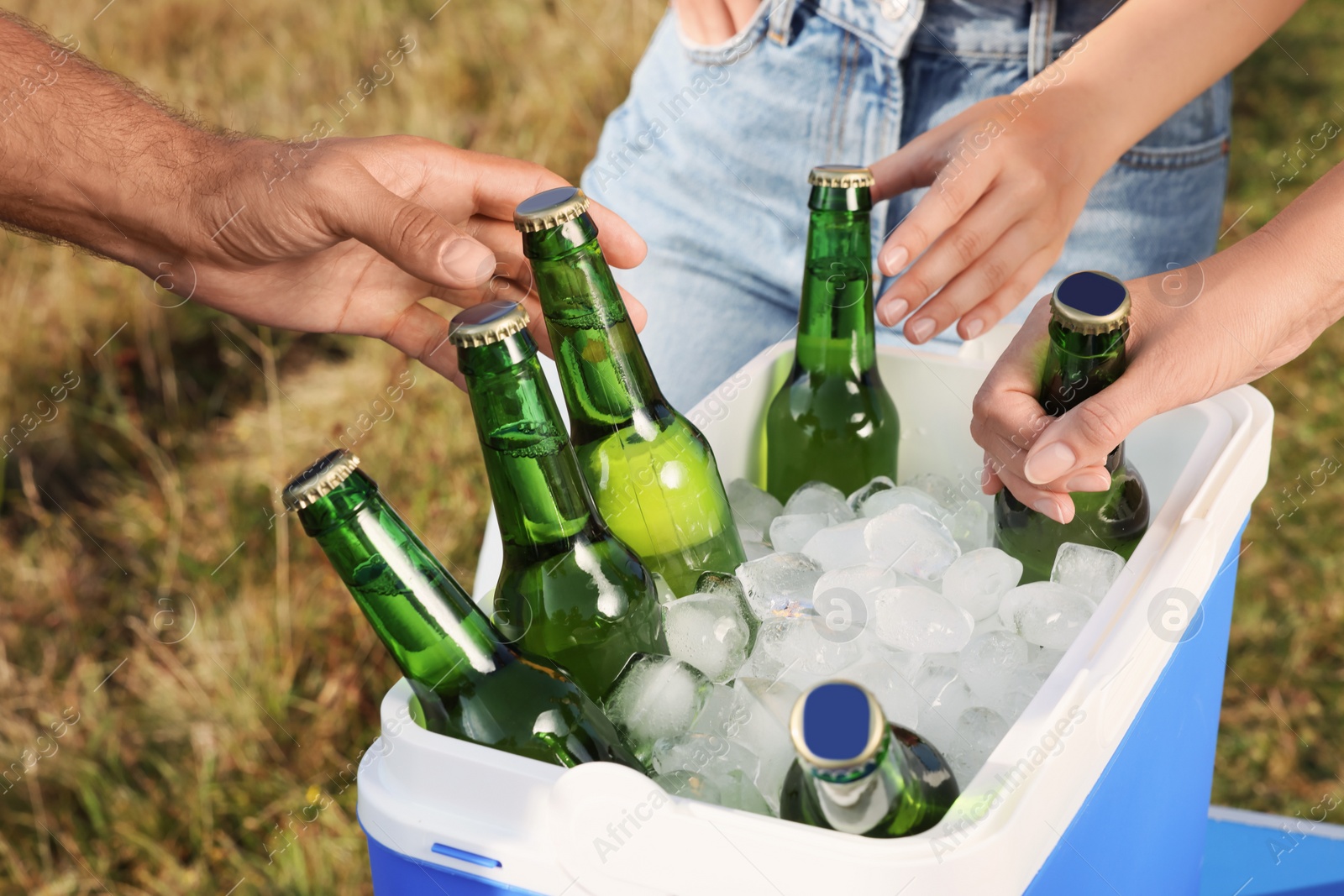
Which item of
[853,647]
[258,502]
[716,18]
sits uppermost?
[716,18]

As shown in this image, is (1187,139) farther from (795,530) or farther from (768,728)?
(768,728)

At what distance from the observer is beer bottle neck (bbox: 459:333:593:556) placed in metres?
0.76

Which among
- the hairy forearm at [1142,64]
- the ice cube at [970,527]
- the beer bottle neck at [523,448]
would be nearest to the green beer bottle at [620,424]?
the beer bottle neck at [523,448]

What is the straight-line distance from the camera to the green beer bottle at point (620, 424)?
0.84m

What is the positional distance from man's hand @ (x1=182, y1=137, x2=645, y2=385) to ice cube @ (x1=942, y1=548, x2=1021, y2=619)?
1.24 feet

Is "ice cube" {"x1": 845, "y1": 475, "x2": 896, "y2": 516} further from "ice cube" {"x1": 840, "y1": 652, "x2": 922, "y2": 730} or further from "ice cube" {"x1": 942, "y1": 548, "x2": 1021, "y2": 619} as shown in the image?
"ice cube" {"x1": 840, "y1": 652, "x2": 922, "y2": 730}

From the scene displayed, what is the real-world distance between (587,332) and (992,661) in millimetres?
397

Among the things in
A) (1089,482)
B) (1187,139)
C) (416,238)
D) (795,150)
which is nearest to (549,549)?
(416,238)

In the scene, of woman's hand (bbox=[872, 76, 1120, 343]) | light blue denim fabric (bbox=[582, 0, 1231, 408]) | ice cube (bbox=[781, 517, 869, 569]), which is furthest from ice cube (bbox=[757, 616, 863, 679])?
light blue denim fabric (bbox=[582, 0, 1231, 408])

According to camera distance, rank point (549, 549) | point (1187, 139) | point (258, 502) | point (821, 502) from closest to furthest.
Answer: point (549, 549) → point (821, 502) → point (1187, 139) → point (258, 502)

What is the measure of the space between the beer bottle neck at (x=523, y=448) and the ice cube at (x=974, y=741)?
31 cm

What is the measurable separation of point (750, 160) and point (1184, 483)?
2.65ft

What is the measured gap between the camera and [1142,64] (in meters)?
1.30

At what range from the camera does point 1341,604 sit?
2180mm
